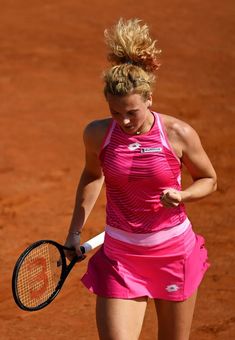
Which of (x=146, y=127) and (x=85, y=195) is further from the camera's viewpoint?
(x=85, y=195)

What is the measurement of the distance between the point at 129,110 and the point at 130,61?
31cm

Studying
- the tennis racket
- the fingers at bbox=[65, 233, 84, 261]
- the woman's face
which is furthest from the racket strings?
the woman's face

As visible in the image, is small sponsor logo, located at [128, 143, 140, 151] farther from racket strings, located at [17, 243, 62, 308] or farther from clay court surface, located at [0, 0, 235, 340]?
clay court surface, located at [0, 0, 235, 340]

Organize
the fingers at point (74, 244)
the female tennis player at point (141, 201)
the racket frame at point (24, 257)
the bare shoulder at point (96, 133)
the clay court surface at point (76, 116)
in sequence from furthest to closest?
the clay court surface at point (76, 116)
the fingers at point (74, 244)
the racket frame at point (24, 257)
the bare shoulder at point (96, 133)
the female tennis player at point (141, 201)

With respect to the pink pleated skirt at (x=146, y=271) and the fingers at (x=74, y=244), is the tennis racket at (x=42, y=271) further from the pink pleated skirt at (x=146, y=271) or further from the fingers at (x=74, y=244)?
the pink pleated skirt at (x=146, y=271)

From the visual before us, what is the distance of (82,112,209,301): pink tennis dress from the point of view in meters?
4.07

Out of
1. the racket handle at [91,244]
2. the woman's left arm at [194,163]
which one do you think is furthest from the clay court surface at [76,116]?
the woman's left arm at [194,163]

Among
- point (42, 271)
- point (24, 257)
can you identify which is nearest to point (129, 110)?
point (24, 257)

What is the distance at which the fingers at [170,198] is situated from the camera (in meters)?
3.88

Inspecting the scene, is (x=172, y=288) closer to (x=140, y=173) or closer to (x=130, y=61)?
(x=140, y=173)

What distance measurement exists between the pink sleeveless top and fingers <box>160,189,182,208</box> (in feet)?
0.50

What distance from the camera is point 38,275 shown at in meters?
4.63

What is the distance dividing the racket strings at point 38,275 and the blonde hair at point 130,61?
109 centimetres

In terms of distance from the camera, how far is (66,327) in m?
6.21
